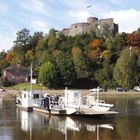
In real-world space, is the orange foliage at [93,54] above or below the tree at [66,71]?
above

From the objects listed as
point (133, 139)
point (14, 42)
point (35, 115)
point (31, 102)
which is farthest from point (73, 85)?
point (133, 139)

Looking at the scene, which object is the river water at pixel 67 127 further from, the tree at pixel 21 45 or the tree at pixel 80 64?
the tree at pixel 21 45

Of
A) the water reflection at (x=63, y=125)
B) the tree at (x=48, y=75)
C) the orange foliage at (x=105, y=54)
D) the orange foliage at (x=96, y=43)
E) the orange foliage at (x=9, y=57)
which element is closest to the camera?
the water reflection at (x=63, y=125)

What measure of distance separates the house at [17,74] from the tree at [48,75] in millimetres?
22788

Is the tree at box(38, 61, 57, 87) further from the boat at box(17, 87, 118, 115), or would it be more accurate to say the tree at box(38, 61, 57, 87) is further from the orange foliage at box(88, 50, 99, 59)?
the boat at box(17, 87, 118, 115)

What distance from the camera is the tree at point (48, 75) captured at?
127375mm

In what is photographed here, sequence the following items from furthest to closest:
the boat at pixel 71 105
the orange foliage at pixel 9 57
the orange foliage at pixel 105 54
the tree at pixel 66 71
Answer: the orange foliage at pixel 9 57 < the orange foliage at pixel 105 54 < the tree at pixel 66 71 < the boat at pixel 71 105

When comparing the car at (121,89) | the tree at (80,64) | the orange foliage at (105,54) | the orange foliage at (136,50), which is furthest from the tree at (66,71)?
the orange foliage at (136,50)

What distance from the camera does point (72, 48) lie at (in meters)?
157

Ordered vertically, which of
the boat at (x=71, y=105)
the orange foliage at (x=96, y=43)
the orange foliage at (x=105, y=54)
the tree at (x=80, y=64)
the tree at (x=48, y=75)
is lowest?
the boat at (x=71, y=105)

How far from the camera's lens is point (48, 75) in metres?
128

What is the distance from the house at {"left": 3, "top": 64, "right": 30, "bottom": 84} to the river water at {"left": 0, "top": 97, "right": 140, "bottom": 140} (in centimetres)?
9297

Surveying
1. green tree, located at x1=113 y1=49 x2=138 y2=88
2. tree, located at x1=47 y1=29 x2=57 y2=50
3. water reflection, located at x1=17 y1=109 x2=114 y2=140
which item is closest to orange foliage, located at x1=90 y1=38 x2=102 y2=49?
tree, located at x1=47 y1=29 x2=57 y2=50

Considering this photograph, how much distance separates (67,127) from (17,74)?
108 meters
